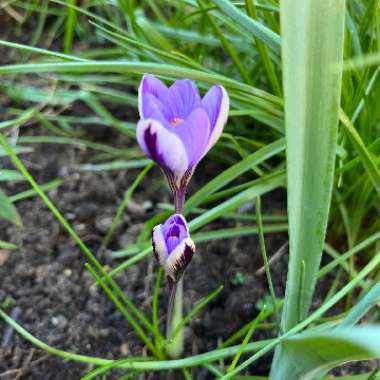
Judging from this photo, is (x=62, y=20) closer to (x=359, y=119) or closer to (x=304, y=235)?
(x=359, y=119)

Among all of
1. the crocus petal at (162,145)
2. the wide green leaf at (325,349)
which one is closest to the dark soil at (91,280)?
the wide green leaf at (325,349)

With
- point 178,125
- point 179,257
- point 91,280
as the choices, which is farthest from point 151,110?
point 91,280

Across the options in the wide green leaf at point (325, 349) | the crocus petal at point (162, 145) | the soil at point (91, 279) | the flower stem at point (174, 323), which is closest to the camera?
the wide green leaf at point (325, 349)

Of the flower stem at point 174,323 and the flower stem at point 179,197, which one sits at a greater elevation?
the flower stem at point 179,197

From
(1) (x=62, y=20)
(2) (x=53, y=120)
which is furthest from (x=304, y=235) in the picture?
(1) (x=62, y=20)

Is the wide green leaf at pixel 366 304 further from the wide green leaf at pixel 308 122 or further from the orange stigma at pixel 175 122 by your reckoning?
the orange stigma at pixel 175 122

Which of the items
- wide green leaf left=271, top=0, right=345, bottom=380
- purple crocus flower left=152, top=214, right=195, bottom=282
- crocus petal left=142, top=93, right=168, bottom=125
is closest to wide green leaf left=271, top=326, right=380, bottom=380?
wide green leaf left=271, top=0, right=345, bottom=380

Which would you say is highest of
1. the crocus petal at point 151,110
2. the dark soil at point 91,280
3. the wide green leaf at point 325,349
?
the crocus petal at point 151,110

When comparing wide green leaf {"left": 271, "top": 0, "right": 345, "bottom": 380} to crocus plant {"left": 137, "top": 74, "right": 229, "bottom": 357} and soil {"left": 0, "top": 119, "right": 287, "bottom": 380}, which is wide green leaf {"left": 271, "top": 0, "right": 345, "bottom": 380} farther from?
soil {"left": 0, "top": 119, "right": 287, "bottom": 380}
